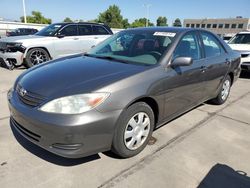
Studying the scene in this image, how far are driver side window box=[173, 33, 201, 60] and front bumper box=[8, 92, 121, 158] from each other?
148cm

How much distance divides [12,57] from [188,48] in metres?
5.81

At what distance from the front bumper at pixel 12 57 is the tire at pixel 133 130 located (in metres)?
5.72

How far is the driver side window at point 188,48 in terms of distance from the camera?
334cm

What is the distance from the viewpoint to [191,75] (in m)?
3.48

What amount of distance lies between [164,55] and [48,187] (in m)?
2.09

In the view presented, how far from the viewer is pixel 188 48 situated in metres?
3.59

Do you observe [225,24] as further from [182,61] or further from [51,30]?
[182,61]

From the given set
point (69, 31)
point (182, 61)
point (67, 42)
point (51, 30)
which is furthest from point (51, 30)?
point (182, 61)

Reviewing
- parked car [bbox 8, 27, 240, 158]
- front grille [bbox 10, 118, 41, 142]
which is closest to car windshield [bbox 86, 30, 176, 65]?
parked car [bbox 8, 27, 240, 158]

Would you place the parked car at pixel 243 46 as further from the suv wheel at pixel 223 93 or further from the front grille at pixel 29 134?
the front grille at pixel 29 134

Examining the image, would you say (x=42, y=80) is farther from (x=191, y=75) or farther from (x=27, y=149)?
(x=191, y=75)

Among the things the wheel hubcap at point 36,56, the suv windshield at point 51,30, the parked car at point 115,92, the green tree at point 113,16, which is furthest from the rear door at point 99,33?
the green tree at point 113,16

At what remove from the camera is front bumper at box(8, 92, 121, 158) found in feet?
7.32

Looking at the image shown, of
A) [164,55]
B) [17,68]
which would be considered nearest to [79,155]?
[164,55]
